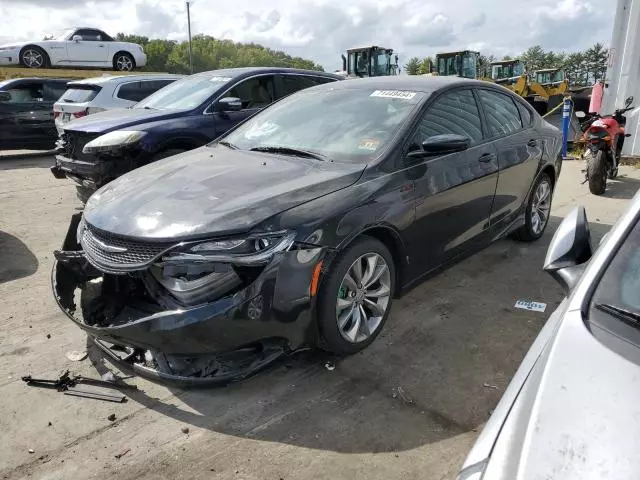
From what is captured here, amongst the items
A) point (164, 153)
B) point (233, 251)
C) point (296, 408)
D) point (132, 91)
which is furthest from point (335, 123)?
point (132, 91)

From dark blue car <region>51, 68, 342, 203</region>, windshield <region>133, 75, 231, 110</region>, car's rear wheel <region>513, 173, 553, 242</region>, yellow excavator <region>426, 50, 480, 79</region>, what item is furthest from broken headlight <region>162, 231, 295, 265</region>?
yellow excavator <region>426, 50, 480, 79</region>

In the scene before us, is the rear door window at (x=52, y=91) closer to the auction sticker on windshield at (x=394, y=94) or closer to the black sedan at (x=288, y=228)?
the black sedan at (x=288, y=228)

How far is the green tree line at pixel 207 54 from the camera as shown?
7169cm

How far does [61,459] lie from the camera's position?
2.53m

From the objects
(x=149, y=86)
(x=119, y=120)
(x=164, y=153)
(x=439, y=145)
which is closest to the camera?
(x=439, y=145)

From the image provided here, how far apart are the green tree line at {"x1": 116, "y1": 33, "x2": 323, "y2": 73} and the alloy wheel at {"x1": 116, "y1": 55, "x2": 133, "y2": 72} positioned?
5214 centimetres

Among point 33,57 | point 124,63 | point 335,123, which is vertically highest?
point 33,57

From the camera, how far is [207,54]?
8731cm

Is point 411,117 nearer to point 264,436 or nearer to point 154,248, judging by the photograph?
point 154,248

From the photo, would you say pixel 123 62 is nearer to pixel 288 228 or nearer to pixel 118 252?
pixel 118 252

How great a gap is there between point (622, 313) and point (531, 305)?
2547mm

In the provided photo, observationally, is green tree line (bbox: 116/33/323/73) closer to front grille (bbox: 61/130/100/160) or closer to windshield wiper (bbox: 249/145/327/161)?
front grille (bbox: 61/130/100/160)

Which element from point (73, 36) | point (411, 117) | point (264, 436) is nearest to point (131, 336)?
point (264, 436)

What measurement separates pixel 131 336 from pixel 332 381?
3.78ft
